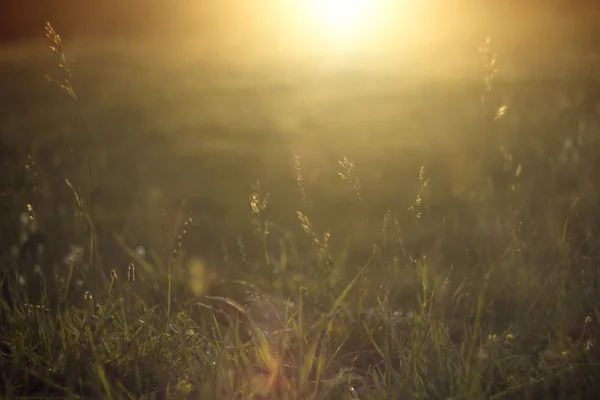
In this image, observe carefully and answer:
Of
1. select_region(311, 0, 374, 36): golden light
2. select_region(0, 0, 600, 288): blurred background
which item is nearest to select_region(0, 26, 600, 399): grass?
select_region(0, 0, 600, 288): blurred background

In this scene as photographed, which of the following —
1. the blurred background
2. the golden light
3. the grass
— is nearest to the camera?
the grass

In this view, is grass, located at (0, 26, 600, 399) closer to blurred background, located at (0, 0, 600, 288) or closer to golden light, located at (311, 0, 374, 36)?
blurred background, located at (0, 0, 600, 288)

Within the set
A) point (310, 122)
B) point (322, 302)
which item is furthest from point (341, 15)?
point (322, 302)

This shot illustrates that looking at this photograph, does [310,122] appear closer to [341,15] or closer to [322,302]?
[322,302]

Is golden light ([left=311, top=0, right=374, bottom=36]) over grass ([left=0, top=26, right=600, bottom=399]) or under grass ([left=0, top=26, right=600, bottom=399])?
over

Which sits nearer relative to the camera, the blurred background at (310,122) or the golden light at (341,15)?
the blurred background at (310,122)

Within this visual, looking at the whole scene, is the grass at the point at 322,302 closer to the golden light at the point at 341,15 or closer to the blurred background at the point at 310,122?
the blurred background at the point at 310,122

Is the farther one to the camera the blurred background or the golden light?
the golden light

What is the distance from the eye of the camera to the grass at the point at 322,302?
189 cm

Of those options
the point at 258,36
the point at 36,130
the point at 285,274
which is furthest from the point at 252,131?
the point at 258,36

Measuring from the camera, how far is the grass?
6.21 feet

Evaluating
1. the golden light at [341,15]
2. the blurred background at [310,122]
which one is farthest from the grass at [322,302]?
the golden light at [341,15]

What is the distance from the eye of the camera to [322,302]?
8.17ft

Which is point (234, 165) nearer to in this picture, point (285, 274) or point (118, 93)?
point (285, 274)
